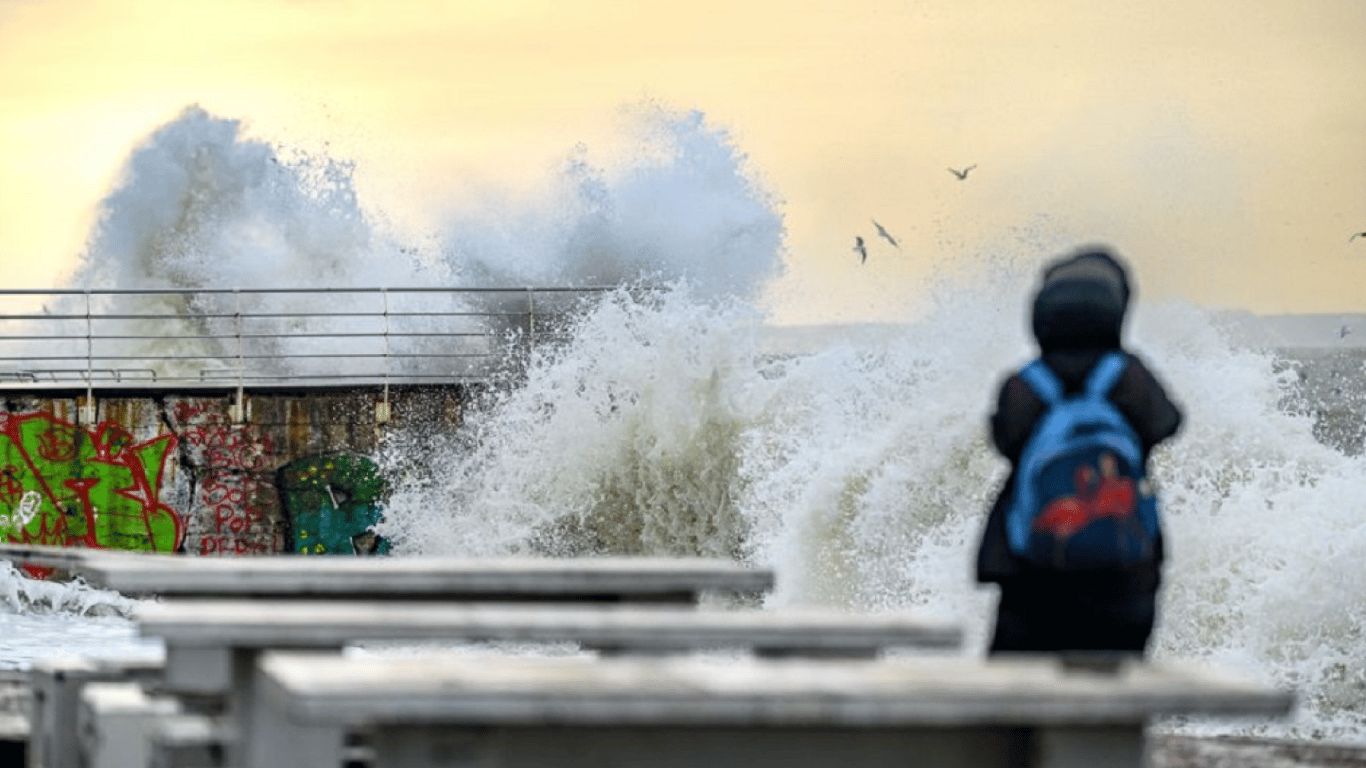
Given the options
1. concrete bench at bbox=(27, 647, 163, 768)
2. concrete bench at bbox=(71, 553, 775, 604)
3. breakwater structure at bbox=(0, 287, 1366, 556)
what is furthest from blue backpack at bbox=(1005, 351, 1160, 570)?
breakwater structure at bbox=(0, 287, 1366, 556)

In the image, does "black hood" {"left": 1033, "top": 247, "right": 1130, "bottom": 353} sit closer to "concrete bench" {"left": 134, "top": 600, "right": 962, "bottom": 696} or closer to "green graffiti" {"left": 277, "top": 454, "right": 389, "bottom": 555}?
"concrete bench" {"left": 134, "top": 600, "right": 962, "bottom": 696}

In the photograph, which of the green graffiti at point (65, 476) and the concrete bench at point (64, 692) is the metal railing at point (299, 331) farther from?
the concrete bench at point (64, 692)

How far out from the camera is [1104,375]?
4656 millimetres

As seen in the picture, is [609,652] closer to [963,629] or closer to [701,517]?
[963,629]

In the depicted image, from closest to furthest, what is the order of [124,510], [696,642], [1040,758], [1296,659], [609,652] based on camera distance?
[1040,758] → [696,642] → [609,652] → [1296,659] → [124,510]

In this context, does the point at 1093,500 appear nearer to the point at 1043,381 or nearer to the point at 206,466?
the point at 1043,381

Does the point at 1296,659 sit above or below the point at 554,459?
below

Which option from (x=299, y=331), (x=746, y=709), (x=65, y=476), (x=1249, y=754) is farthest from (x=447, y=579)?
(x=299, y=331)

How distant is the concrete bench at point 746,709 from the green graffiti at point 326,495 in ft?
59.9

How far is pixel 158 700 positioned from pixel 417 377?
62.2 ft

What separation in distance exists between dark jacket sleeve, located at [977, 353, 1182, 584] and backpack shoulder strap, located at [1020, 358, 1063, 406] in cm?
1

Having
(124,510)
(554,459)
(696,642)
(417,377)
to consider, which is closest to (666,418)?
(554,459)

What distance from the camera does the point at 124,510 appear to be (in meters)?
21.9

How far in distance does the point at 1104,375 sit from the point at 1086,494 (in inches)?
10.4
